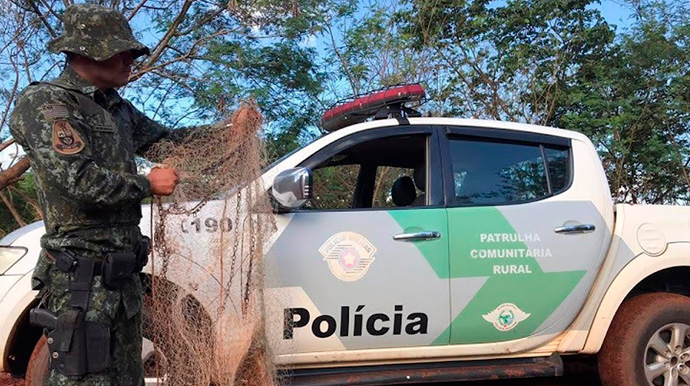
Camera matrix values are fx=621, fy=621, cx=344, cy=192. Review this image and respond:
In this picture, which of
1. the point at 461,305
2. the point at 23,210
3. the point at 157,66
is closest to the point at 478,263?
the point at 461,305

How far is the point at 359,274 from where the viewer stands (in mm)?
3354

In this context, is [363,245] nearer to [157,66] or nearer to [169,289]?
[169,289]

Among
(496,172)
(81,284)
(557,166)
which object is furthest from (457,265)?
(81,284)

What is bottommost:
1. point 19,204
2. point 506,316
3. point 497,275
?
point 506,316

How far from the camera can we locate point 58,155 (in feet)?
6.98

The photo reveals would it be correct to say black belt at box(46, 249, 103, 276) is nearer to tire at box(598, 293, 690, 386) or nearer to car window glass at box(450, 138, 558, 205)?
car window glass at box(450, 138, 558, 205)

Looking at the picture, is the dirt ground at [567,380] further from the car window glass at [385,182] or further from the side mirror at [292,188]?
the side mirror at [292,188]

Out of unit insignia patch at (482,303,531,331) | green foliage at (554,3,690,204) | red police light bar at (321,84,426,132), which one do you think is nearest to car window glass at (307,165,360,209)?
red police light bar at (321,84,426,132)

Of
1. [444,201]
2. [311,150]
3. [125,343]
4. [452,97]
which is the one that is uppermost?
[452,97]

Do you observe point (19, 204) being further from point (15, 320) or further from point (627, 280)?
point (627, 280)

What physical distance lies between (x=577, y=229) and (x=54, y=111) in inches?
113

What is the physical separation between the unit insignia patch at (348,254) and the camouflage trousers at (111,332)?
1127 millimetres

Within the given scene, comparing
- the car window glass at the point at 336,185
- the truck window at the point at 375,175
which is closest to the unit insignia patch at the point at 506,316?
the truck window at the point at 375,175

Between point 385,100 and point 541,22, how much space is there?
7821 mm
